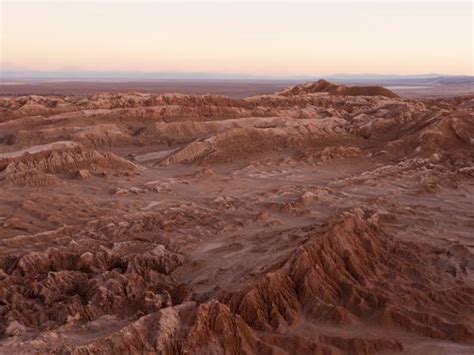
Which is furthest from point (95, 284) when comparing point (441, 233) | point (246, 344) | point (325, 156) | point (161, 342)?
point (325, 156)

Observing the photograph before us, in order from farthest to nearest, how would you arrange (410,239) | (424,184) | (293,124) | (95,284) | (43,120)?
(43,120) < (293,124) < (424,184) < (410,239) < (95,284)

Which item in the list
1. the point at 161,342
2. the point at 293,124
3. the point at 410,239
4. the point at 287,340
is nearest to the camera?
the point at 161,342

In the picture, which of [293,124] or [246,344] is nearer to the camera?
[246,344]

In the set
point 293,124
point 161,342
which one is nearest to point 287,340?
point 161,342

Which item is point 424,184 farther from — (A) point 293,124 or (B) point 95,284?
(B) point 95,284

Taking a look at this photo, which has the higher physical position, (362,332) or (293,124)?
(293,124)

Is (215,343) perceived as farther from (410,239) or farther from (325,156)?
(325,156)
